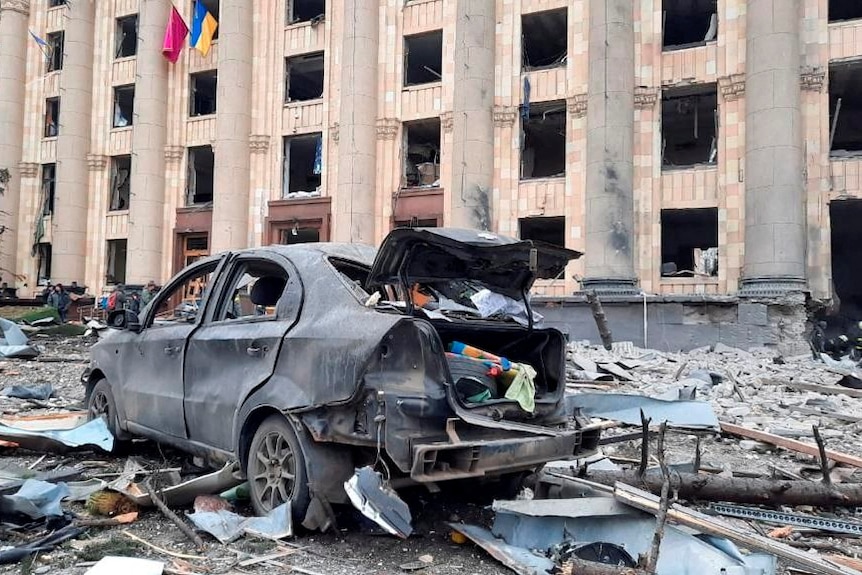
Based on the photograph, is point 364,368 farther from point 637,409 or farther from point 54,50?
point 54,50

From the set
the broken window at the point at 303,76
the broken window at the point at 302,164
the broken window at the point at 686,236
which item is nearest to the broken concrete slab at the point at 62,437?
the broken window at the point at 686,236

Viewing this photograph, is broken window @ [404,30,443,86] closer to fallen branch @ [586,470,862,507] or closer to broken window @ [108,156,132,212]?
broken window @ [108,156,132,212]

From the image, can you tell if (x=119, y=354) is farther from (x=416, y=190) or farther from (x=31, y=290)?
(x=31, y=290)

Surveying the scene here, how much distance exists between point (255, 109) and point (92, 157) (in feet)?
25.8

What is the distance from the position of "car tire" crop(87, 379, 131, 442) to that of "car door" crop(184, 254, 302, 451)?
1262 millimetres

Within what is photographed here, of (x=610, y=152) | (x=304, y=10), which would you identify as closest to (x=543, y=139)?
(x=610, y=152)

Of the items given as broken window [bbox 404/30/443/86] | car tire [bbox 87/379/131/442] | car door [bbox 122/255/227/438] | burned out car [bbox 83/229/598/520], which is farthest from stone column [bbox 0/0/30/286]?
burned out car [bbox 83/229/598/520]

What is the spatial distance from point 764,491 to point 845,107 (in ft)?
69.2

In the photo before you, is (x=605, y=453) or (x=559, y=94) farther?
(x=559, y=94)

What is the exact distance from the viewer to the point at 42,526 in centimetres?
390

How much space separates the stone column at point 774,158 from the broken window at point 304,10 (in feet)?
47.1

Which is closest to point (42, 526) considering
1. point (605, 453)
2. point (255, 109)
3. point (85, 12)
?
point (605, 453)

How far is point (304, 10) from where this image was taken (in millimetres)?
24469

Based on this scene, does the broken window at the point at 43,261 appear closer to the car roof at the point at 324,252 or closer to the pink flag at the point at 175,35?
the pink flag at the point at 175,35
